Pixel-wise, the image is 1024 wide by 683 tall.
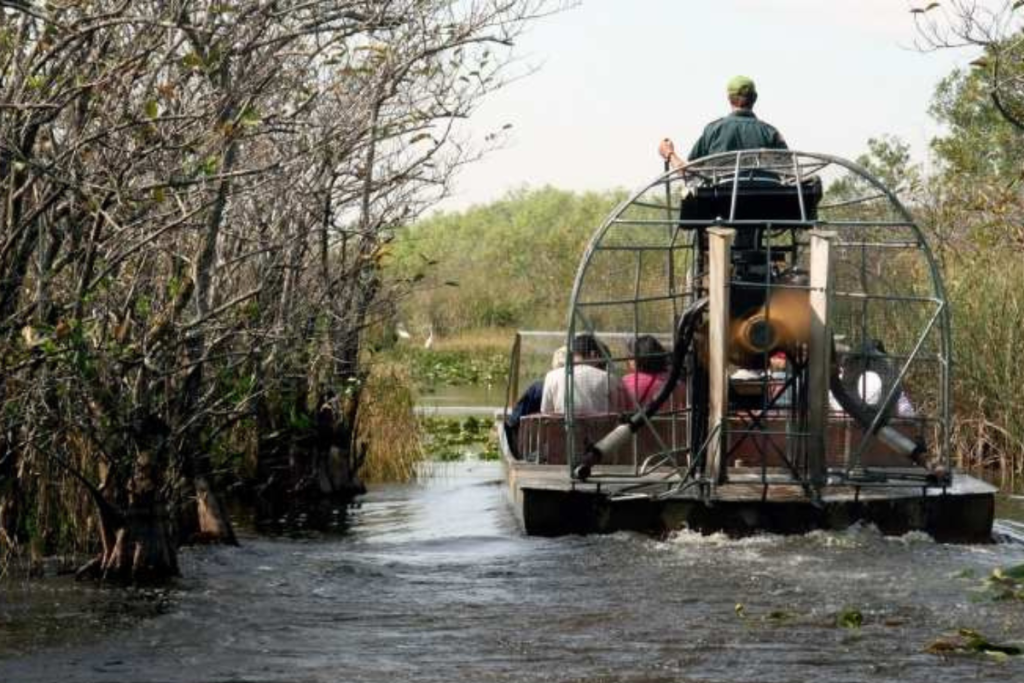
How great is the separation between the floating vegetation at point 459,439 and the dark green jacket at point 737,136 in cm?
Result: 818

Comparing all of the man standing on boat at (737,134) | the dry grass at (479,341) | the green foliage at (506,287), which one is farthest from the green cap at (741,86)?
the dry grass at (479,341)

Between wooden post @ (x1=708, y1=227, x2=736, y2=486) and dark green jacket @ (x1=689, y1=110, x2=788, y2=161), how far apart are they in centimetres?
159

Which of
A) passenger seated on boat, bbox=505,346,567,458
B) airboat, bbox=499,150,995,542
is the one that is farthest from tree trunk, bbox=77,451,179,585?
passenger seated on boat, bbox=505,346,567,458

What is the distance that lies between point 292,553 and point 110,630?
12.3 feet

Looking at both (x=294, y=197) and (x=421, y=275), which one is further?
(x=421, y=275)

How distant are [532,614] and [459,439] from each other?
13.3 meters

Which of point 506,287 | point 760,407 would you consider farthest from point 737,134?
point 506,287

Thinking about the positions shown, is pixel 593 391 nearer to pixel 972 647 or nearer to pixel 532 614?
pixel 532 614

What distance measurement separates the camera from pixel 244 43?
37.7 ft

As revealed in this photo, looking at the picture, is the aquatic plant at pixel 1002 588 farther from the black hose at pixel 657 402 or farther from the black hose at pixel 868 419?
the black hose at pixel 657 402

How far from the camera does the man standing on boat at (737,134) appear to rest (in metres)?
15.6

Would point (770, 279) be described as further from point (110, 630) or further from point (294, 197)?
point (110, 630)

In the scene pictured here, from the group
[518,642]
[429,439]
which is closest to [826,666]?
[518,642]

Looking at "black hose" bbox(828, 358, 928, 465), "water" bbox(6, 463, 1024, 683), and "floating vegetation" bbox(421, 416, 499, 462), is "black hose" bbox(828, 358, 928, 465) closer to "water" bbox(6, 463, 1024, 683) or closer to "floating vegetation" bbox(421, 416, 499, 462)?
"water" bbox(6, 463, 1024, 683)
